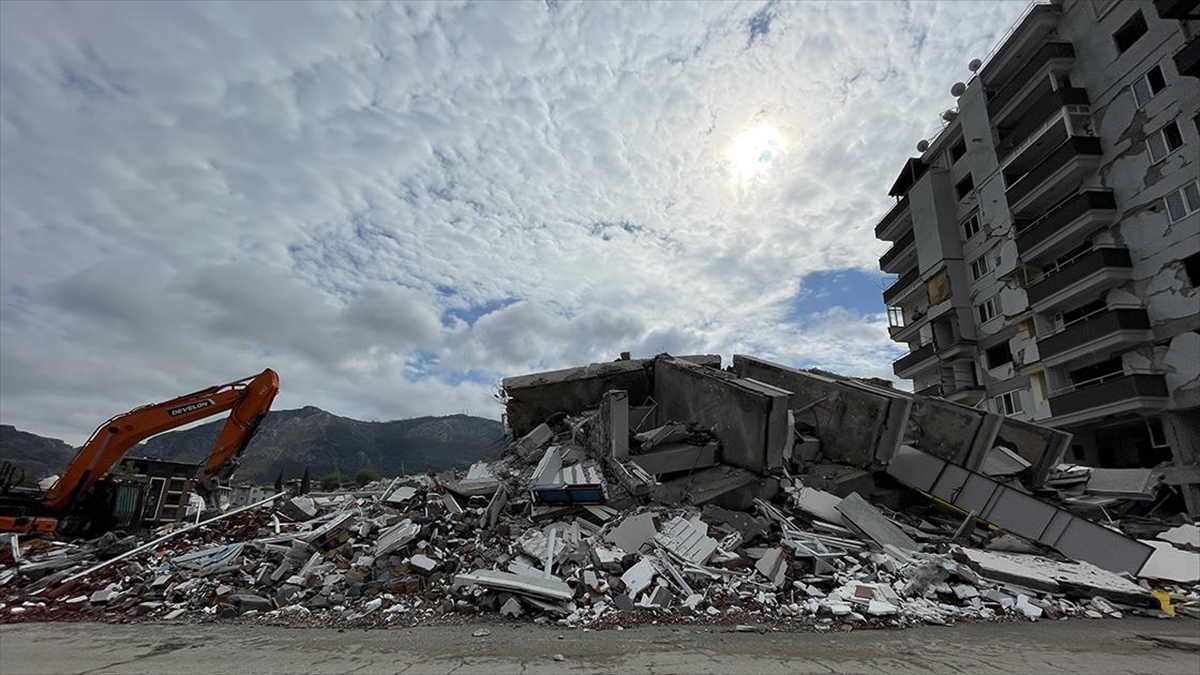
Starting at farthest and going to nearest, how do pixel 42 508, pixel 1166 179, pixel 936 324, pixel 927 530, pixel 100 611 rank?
pixel 936 324 → pixel 1166 179 → pixel 42 508 → pixel 927 530 → pixel 100 611

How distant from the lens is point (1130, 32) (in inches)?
736

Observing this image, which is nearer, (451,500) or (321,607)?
(321,607)

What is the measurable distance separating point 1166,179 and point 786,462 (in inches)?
683

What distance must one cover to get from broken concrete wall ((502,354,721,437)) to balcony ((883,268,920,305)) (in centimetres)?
2165

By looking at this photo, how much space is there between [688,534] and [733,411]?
2758mm

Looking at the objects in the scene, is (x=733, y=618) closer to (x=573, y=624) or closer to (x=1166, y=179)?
(x=573, y=624)

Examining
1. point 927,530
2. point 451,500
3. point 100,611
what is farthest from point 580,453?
point 100,611

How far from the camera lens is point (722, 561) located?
282 inches

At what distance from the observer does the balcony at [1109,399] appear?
16.7 meters

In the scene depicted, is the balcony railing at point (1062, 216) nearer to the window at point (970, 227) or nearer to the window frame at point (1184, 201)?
the window frame at point (1184, 201)

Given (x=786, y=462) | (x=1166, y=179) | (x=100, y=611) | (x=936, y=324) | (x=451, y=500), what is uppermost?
(x=1166, y=179)

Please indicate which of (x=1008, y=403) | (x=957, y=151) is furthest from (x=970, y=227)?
(x=1008, y=403)

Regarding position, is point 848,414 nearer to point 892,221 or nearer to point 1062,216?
point 1062,216

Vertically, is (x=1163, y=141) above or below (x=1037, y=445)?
above
